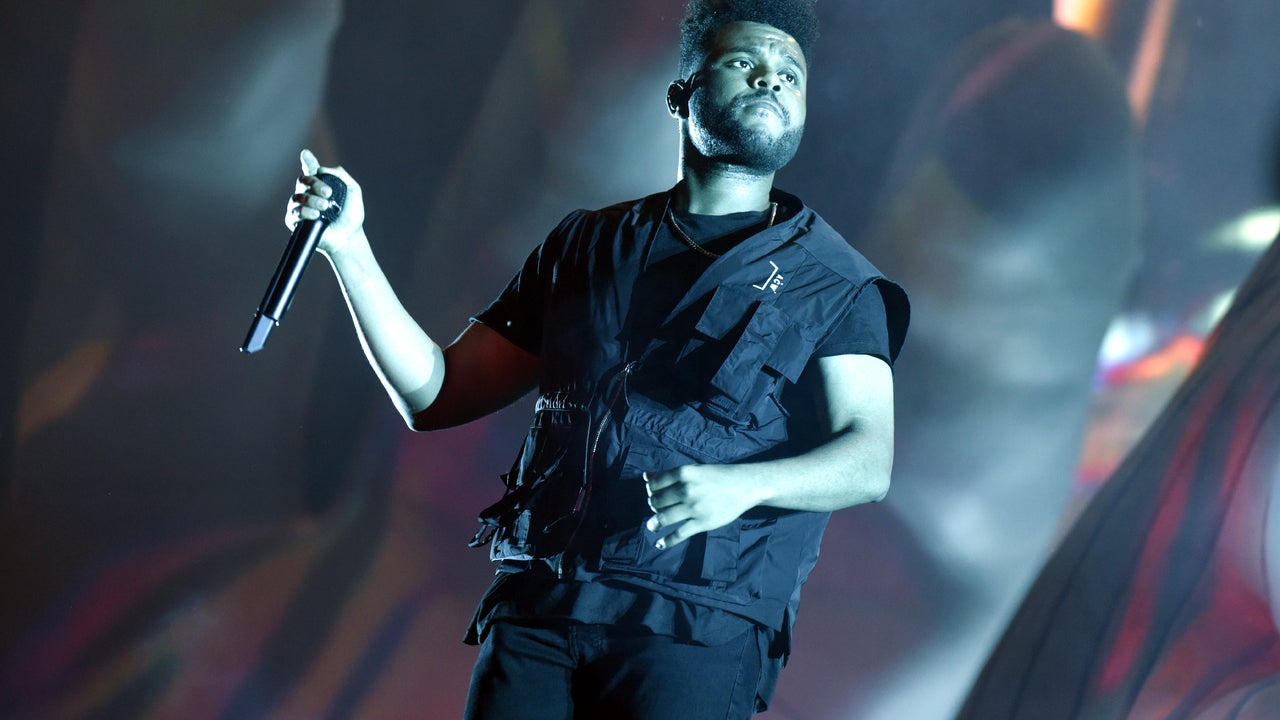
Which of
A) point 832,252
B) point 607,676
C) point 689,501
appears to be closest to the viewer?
point 689,501

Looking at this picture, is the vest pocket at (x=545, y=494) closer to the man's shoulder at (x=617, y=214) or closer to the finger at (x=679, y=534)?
the finger at (x=679, y=534)

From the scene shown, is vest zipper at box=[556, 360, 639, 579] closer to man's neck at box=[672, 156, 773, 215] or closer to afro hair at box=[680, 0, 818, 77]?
man's neck at box=[672, 156, 773, 215]

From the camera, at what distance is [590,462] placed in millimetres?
1226

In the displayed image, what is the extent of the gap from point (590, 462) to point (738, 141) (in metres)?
0.49

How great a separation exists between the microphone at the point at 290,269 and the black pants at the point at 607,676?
423mm

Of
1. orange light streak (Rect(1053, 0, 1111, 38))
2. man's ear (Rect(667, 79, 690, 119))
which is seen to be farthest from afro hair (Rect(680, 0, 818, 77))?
orange light streak (Rect(1053, 0, 1111, 38))

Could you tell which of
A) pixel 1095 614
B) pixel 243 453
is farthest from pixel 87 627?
pixel 1095 614

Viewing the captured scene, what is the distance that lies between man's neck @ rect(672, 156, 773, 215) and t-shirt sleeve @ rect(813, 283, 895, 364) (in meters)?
0.22

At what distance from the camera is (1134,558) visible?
2.47m

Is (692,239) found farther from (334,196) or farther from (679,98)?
(334,196)

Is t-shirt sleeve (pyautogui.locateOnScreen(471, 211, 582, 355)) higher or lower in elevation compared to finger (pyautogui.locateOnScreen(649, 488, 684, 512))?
higher

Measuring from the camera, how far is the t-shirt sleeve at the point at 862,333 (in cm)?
129

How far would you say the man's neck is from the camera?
145cm

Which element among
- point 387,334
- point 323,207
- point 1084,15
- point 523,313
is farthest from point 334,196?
point 1084,15
